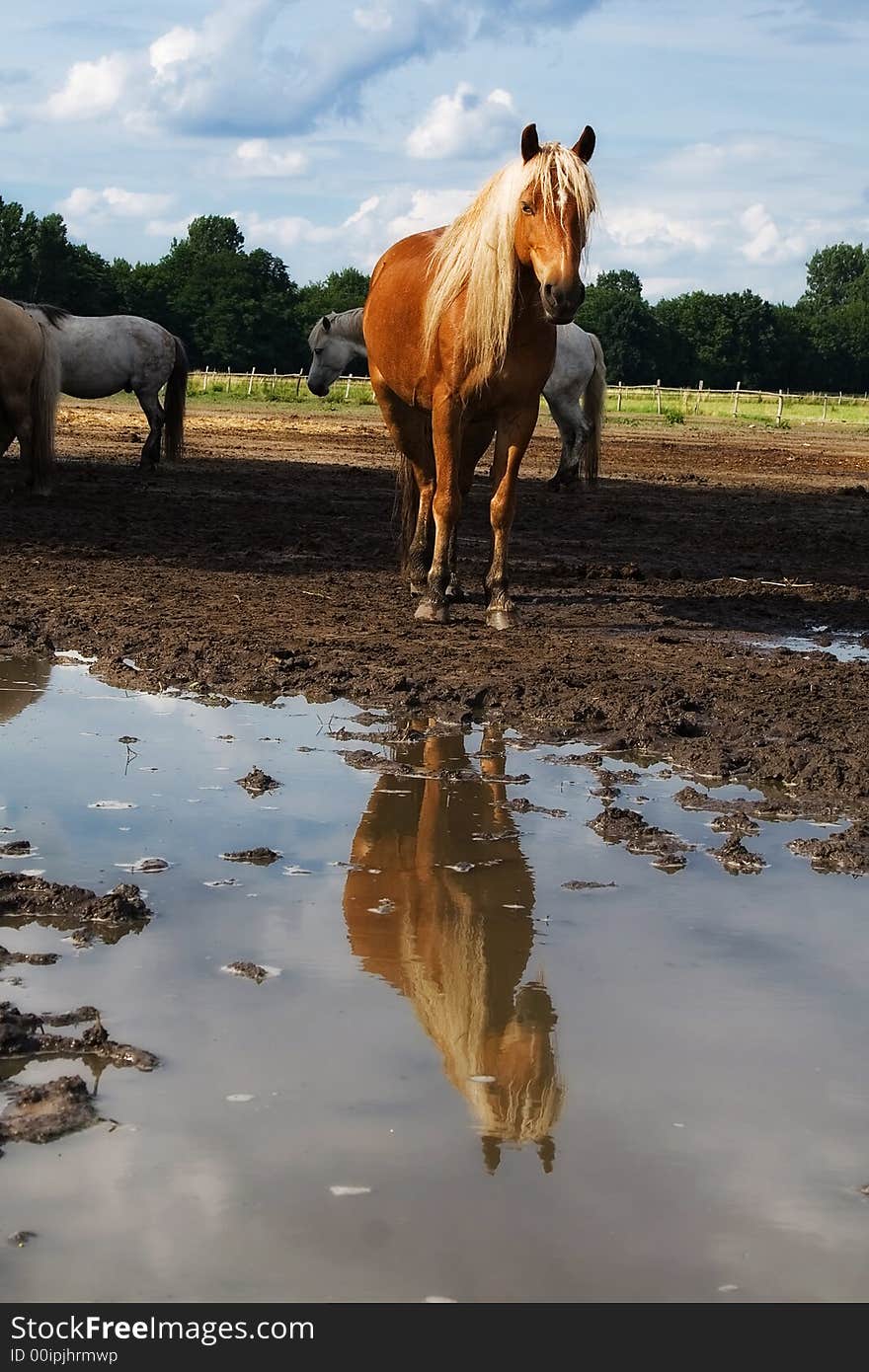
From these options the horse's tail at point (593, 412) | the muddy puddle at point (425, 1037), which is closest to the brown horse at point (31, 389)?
the horse's tail at point (593, 412)

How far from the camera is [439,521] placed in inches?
324

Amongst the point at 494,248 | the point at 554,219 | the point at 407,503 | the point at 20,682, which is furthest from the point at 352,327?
the point at 20,682

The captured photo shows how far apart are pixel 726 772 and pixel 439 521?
332cm

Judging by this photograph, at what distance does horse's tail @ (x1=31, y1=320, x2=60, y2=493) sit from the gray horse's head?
5105mm

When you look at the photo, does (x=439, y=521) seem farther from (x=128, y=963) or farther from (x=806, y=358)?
(x=806, y=358)

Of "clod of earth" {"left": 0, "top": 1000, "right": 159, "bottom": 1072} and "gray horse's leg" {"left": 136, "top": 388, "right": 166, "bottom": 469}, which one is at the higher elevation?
"gray horse's leg" {"left": 136, "top": 388, "right": 166, "bottom": 469}

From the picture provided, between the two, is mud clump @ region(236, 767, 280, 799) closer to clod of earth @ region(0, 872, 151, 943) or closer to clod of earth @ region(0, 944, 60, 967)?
clod of earth @ region(0, 872, 151, 943)

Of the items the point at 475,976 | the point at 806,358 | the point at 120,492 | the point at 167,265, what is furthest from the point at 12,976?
the point at 806,358

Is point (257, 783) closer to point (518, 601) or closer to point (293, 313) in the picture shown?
point (518, 601)

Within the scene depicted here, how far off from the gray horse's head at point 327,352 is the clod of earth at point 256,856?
1439 cm

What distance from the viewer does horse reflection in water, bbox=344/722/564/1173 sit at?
2834 mm

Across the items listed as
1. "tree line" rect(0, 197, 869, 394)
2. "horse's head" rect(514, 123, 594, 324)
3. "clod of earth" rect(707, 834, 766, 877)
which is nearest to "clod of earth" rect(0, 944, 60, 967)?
"clod of earth" rect(707, 834, 766, 877)

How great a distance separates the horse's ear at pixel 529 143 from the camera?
7120mm

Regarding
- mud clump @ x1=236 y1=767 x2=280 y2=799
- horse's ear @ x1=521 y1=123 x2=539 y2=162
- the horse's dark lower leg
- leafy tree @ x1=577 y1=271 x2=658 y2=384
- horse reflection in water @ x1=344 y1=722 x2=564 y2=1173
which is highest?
leafy tree @ x1=577 y1=271 x2=658 y2=384
